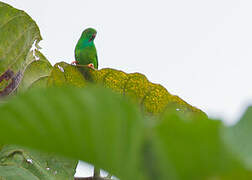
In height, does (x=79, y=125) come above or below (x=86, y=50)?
above

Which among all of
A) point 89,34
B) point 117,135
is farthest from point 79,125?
point 89,34

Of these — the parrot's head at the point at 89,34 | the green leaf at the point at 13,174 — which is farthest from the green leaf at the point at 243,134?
the parrot's head at the point at 89,34

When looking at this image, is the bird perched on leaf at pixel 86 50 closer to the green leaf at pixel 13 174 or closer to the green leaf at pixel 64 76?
the green leaf at pixel 64 76

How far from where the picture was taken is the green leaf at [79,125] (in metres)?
0.22

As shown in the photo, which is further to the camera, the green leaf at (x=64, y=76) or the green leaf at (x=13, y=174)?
the green leaf at (x=64, y=76)

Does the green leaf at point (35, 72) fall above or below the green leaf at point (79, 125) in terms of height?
below

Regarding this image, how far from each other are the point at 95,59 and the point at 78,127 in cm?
221

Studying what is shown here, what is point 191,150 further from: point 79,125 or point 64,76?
point 64,76

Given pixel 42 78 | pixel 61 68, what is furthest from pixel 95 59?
pixel 61 68

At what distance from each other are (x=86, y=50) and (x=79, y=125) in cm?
213

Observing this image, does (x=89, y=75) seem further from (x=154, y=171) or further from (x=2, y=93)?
(x=154, y=171)

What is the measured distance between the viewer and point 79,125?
Answer: 0.23 meters

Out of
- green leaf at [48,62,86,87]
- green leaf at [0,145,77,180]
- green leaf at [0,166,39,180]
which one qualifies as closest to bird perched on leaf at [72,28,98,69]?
green leaf at [48,62,86,87]

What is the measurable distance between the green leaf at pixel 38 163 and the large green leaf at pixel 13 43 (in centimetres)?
29
